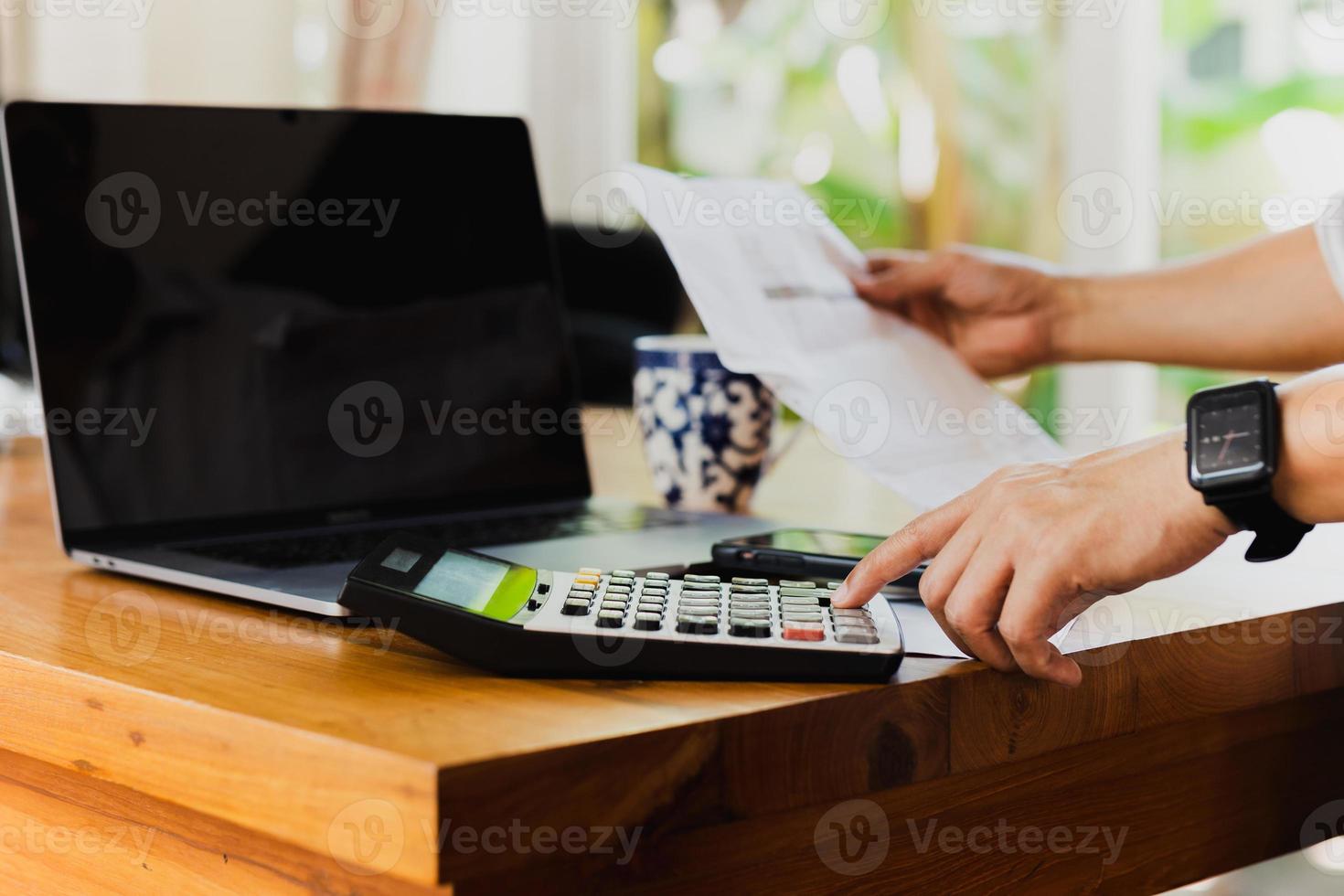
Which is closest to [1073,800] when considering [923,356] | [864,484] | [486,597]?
[486,597]

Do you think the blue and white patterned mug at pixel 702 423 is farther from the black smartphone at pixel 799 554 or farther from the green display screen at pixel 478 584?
the green display screen at pixel 478 584

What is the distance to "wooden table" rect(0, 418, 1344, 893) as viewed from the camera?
440 millimetres

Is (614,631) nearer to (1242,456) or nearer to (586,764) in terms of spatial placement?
(586,764)

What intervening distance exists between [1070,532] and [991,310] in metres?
0.55

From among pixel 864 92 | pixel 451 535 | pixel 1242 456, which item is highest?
pixel 864 92

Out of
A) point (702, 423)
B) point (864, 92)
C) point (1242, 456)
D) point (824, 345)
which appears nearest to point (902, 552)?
point (1242, 456)

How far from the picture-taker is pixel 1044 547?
56 centimetres

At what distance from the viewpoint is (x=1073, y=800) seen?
24.8 inches

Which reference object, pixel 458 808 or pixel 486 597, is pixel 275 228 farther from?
pixel 458 808

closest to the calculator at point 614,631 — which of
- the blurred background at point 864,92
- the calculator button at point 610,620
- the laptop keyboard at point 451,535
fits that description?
the calculator button at point 610,620

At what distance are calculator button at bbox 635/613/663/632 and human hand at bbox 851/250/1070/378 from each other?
1.92ft

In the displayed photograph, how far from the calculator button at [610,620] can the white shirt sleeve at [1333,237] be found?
454 mm

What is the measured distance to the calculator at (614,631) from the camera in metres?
0.52

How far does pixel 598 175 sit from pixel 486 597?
11.3 feet
